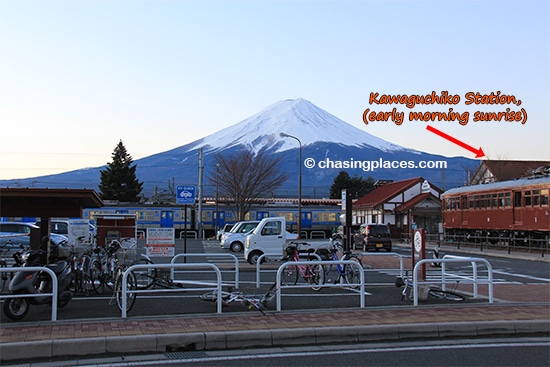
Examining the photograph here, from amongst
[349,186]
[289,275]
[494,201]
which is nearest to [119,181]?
[349,186]

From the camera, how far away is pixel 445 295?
35.6ft

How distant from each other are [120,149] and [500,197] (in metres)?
52.7

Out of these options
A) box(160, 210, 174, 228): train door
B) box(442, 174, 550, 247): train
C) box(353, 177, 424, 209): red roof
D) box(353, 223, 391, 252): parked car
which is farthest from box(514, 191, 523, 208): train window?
box(160, 210, 174, 228): train door

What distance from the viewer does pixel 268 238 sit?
19297mm

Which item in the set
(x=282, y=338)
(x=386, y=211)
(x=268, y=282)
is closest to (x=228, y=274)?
(x=268, y=282)

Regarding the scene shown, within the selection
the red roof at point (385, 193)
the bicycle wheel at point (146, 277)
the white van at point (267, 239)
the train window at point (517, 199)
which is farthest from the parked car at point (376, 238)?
the bicycle wheel at point (146, 277)

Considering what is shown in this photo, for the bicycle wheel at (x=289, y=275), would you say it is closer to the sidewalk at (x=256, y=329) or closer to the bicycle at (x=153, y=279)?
the bicycle at (x=153, y=279)

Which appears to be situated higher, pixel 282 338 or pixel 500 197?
pixel 500 197

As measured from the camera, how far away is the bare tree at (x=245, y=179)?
168 ft

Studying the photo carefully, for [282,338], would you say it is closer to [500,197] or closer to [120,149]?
[500,197]

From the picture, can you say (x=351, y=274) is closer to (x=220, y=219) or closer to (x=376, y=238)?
(x=376, y=238)

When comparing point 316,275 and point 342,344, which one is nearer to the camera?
point 342,344

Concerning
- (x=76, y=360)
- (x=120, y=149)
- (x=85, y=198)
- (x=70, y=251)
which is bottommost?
(x=76, y=360)

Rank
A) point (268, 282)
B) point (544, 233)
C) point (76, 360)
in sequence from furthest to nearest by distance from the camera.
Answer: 1. point (544, 233)
2. point (268, 282)
3. point (76, 360)
